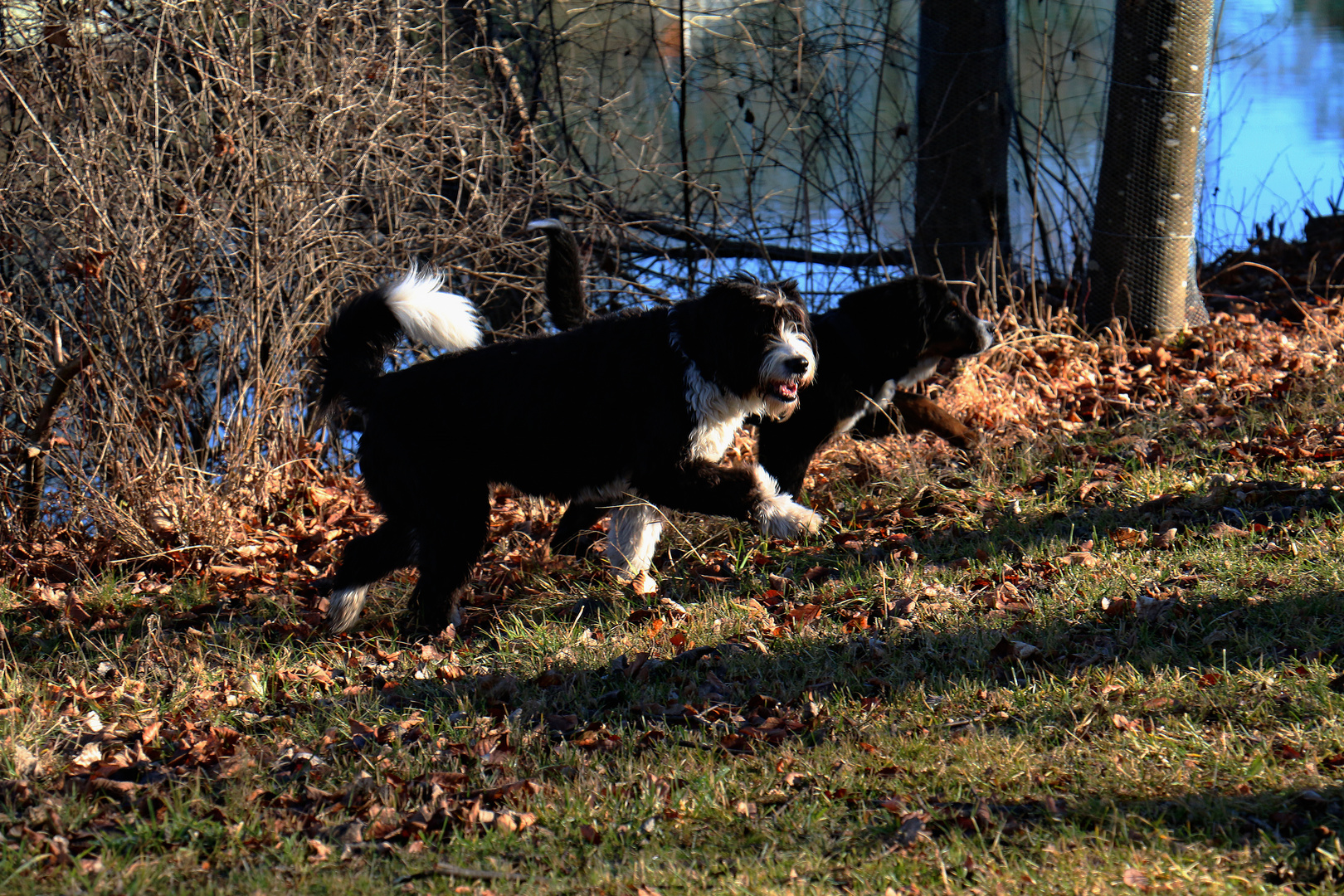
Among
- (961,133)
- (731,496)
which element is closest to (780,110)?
(961,133)

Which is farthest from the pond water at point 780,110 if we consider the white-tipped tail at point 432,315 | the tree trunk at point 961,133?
the white-tipped tail at point 432,315

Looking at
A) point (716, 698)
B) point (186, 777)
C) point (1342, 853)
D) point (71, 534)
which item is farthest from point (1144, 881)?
point (71, 534)

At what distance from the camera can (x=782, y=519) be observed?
4.45 m

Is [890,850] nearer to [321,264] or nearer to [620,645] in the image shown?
[620,645]

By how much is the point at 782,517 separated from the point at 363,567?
1.78 meters

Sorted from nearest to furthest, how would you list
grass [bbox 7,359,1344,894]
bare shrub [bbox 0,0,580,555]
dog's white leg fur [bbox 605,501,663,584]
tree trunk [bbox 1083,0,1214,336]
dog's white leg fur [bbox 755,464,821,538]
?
grass [bbox 7,359,1344,894], dog's white leg fur [bbox 755,464,821,538], dog's white leg fur [bbox 605,501,663,584], bare shrub [bbox 0,0,580,555], tree trunk [bbox 1083,0,1214,336]

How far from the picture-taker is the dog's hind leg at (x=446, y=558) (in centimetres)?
471

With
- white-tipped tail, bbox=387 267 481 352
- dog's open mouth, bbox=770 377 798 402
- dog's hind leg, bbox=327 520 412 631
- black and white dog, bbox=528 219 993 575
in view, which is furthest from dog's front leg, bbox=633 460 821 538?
dog's hind leg, bbox=327 520 412 631

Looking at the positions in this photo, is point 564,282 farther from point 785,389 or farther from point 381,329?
point 785,389

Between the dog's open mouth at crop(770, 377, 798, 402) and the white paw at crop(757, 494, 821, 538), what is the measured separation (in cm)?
40

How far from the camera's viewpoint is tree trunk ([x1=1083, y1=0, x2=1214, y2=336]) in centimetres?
757

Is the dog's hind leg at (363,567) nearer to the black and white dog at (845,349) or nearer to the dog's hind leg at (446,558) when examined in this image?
the dog's hind leg at (446,558)

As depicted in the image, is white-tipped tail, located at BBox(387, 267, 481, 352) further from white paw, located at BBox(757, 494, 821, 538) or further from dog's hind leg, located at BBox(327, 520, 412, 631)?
white paw, located at BBox(757, 494, 821, 538)

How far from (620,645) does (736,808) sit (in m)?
1.34
